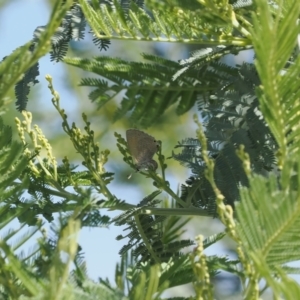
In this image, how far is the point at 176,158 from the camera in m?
1.07

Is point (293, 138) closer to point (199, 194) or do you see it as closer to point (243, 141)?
point (243, 141)

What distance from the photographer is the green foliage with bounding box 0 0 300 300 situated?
0.67m

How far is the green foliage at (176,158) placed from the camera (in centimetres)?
67

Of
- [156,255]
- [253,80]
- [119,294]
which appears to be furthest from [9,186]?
[253,80]

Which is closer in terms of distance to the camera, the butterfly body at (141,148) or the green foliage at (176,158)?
the green foliage at (176,158)

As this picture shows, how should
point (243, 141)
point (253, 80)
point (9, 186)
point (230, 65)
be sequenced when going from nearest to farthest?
point (9, 186), point (243, 141), point (253, 80), point (230, 65)

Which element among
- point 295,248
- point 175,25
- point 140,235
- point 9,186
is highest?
point 175,25

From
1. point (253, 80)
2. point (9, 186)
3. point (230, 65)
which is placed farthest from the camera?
point (230, 65)

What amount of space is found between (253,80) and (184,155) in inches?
6.3

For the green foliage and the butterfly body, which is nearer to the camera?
the green foliage

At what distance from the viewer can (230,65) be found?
1.23 metres

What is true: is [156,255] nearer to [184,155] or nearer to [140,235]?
[140,235]

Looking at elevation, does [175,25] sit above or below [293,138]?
above

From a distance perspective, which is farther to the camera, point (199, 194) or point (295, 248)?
point (199, 194)
